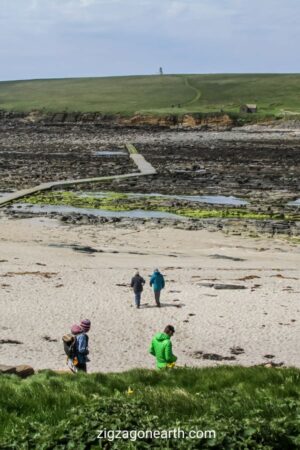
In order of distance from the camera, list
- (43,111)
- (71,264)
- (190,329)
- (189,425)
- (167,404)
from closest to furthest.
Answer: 1. (189,425)
2. (167,404)
3. (190,329)
4. (71,264)
5. (43,111)

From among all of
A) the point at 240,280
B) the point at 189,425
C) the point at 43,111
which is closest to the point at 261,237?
the point at 240,280

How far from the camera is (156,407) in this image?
10547mm

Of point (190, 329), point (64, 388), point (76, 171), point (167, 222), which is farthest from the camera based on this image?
point (76, 171)

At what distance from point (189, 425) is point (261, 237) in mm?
29430

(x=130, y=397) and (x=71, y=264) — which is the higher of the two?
(x=130, y=397)

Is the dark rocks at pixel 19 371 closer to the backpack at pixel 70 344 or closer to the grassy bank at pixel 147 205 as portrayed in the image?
the backpack at pixel 70 344

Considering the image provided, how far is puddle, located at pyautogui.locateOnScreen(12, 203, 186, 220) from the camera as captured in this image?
4397 cm

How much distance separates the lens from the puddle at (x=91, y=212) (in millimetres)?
43969

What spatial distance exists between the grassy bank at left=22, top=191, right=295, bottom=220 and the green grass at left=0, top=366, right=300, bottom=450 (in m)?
30.0

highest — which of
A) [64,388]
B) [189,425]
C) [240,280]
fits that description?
[189,425]

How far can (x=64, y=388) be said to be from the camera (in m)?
12.4

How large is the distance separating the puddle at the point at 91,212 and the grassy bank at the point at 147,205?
0.74 m

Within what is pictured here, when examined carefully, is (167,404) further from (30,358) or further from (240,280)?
(240,280)

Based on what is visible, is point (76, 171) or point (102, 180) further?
point (76, 171)
